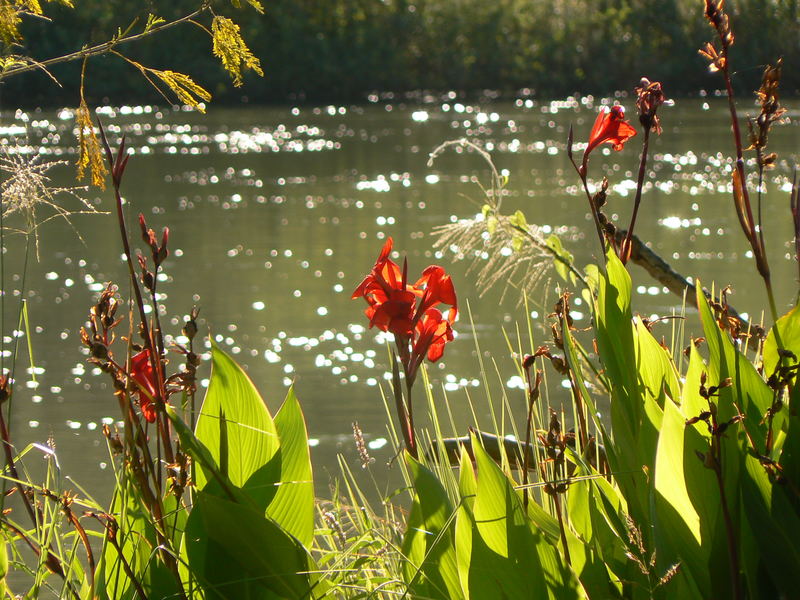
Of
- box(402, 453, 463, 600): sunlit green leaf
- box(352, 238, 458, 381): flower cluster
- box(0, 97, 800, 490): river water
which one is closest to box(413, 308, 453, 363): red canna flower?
box(352, 238, 458, 381): flower cluster

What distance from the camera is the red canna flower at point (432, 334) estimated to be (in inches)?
49.8

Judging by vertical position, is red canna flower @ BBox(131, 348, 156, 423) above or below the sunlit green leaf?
above

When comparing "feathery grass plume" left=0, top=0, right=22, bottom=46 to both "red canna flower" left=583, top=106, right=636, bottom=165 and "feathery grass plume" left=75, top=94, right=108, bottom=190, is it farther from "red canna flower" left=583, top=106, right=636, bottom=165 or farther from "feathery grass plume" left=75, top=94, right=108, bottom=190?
"red canna flower" left=583, top=106, right=636, bottom=165

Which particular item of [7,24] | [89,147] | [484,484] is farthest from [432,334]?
[7,24]

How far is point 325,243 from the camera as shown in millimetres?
10539

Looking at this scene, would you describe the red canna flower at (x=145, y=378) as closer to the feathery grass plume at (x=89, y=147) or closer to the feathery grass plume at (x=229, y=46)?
the feathery grass plume at (x=89, y=147)

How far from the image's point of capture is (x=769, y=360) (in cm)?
133

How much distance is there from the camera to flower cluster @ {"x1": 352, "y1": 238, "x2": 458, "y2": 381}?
4.02 feet

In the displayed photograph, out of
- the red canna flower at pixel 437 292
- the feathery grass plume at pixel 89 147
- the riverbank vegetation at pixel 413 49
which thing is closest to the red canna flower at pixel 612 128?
the red canna flower at pixel 437 292

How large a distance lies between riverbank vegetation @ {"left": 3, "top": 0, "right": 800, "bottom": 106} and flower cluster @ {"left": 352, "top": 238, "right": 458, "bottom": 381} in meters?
27.8

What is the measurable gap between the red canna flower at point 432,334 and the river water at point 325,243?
9.8 inches

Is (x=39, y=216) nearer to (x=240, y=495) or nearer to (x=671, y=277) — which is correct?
(x=671, y=277)

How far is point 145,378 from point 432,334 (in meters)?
0.31

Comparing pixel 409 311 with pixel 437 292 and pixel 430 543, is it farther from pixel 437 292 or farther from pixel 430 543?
pixel 430 543
